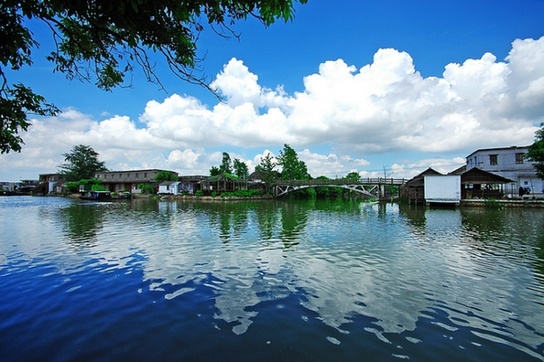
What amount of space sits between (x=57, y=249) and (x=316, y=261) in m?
11.3

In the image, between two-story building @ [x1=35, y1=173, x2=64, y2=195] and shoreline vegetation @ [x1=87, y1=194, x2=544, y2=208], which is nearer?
shoreline vegetation @ [x1=87, y1=194, x2=544, y2=208]

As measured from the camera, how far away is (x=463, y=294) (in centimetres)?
748

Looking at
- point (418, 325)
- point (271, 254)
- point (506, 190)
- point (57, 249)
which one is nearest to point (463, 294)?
point (418, 325)

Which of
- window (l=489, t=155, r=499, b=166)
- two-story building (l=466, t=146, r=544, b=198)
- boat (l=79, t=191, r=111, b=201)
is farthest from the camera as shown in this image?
boat (l=79, t=191, r=111, b=201)

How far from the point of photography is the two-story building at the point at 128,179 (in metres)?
74.1

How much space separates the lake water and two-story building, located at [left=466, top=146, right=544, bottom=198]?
124 ft

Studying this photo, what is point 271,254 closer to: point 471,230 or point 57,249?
point 57,249

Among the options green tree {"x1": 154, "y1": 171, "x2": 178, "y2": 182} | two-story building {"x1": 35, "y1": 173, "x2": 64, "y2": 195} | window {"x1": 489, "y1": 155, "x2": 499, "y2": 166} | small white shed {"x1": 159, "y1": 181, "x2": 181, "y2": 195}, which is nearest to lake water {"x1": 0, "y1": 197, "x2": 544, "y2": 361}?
window {"x1": 489, "y1": 155, "x2": 499, "y2": 166}

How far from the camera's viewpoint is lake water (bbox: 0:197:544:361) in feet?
16.3

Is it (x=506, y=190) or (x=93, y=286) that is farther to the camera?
(x=506, y=190)

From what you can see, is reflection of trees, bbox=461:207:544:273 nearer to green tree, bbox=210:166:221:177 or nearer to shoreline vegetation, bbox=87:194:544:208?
shoreline vegetation, bbox=87:194:544:208

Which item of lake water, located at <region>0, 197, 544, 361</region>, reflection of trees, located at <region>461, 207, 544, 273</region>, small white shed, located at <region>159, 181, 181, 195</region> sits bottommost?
lake water, located at <region>0, 197, 544, 361</region>

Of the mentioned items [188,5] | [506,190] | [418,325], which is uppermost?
[188,5]

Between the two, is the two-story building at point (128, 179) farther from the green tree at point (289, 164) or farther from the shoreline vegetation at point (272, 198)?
the green tree at point (289, 164)
